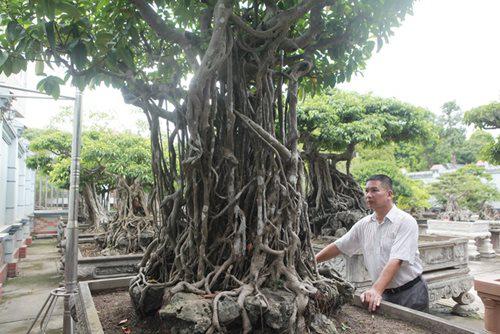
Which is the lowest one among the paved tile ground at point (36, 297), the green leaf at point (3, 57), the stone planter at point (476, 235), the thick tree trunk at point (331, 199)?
the paved tile ground at point (36, 297)

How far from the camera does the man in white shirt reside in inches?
106

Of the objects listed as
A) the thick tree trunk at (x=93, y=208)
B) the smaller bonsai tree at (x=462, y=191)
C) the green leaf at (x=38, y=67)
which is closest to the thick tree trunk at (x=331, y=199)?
the green leaf at (x=38, y=67)

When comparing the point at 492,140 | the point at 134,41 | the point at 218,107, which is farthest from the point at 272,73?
the point at 492,140

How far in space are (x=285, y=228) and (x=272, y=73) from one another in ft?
4.08

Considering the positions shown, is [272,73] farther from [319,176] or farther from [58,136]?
[58,136]

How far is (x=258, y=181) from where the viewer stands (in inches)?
117

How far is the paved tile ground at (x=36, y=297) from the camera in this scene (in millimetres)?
6000

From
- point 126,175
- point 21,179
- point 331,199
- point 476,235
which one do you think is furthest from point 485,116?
point 21,179

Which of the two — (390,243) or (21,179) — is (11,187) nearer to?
(21,179)

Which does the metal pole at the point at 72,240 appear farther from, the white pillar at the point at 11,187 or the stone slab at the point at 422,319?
the white pillar at the point at 11,187

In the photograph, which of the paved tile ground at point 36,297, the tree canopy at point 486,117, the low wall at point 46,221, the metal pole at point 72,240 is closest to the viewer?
the metal pole at point 72,240

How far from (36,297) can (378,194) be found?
7.10 meters

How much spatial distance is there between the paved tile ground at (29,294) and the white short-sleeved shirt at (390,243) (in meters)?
4.77

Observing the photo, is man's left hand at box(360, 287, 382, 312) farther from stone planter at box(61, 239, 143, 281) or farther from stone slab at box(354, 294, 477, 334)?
stone planter at box(61, 239, 143, 281)
